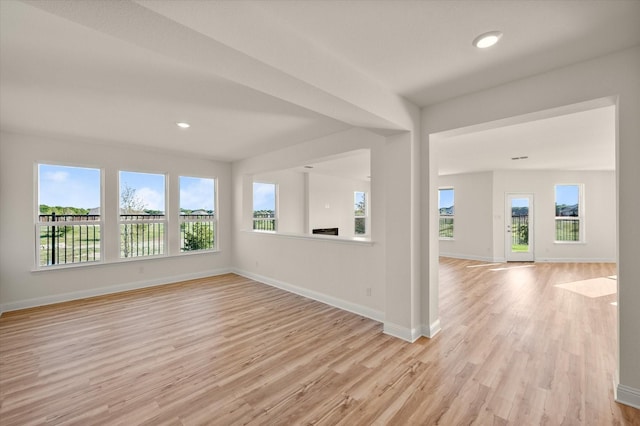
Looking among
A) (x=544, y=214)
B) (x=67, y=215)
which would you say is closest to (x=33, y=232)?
(x=67, y=215)

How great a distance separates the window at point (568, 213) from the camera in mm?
7664

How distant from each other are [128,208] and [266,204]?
3.04 meters

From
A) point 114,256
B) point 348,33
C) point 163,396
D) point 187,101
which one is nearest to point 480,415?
point 163,396

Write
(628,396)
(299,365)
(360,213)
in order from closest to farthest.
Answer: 1. (628,396)
2. (299,365)
3. (360,213)

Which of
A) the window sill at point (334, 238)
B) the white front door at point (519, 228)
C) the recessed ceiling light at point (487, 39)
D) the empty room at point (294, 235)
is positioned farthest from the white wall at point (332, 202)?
the recessed ceiling light at point (487, 39)

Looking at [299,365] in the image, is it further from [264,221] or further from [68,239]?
[264,221]

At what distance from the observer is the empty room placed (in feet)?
5.66

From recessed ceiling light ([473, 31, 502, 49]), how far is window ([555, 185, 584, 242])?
7946 mm

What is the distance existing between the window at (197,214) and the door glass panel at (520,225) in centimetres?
787

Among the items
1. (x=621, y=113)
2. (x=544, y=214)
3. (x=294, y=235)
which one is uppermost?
(x=621, y=113)

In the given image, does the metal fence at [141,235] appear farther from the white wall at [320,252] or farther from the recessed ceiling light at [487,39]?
the recessed ceiling light at [487,39]

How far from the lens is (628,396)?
1955 mm

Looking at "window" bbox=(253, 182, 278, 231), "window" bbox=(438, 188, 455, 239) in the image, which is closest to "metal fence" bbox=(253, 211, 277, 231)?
"window" bbox=(253, 182, 278, 231)

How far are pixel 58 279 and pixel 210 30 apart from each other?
4946mm
